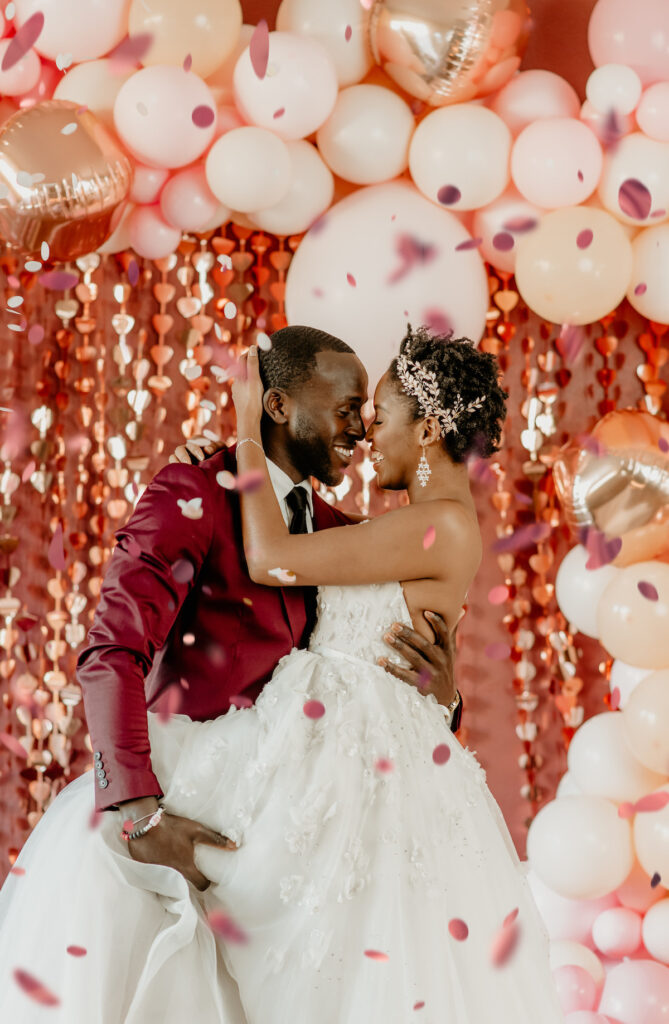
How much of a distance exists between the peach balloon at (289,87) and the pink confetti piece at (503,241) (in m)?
0.56

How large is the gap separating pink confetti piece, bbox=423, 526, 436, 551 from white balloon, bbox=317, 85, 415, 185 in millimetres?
1362

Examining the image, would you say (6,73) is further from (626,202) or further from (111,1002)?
(111,1002)

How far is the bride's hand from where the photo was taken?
2018 mm

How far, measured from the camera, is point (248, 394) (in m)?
2.04

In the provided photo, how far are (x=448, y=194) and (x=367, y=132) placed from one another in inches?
10.5

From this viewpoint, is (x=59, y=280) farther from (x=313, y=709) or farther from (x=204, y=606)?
(x=313, y=709)

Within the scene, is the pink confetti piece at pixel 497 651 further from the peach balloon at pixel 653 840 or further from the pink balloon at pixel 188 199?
the pink balloon at pixel 188 199

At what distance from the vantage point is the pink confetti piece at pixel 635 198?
293 centimetres

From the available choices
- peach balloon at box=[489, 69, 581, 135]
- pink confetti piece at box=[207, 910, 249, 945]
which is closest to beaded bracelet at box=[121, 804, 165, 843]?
pink confetti piece at box=[207, 910, 249, 945]

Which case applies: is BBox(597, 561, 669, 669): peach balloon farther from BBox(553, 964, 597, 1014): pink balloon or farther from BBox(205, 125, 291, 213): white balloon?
BBox(205, 125, 291, 213): white balloon

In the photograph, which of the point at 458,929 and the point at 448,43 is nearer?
the point at 458,929

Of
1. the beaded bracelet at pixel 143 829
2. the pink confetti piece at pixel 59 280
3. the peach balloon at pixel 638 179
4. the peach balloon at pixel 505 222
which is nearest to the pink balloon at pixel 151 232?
the pink confetti piece at pixel 59 280

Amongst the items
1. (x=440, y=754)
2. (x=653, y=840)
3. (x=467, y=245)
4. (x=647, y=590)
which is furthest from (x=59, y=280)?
(x=653, y=840)

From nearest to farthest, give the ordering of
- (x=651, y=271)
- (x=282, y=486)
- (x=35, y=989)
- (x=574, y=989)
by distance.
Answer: (x=35, y=989), (x=282, y=486), (x=574, y=989), (x=651, y=271)
